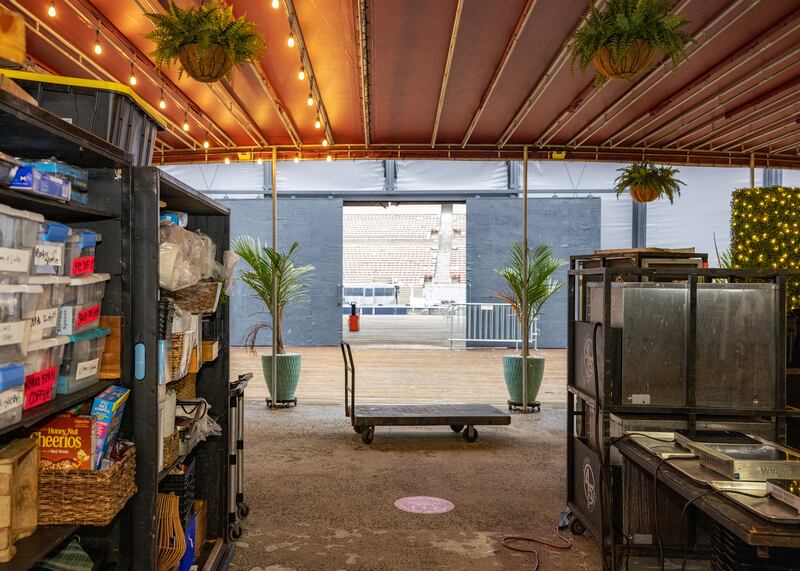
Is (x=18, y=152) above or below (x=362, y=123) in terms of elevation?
below

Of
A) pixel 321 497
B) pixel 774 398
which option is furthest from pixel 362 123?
pixel 774 398

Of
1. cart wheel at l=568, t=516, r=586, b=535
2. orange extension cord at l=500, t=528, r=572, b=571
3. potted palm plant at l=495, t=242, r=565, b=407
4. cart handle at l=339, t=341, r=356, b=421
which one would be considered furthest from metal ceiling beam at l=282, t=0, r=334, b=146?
cart wheel at l=568, t=516, r=586, b=535

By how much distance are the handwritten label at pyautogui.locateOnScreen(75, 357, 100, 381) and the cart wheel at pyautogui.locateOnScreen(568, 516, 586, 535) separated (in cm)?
288

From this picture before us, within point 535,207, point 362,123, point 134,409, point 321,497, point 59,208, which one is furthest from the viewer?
point 535,207

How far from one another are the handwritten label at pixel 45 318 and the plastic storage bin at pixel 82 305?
6 centimetres

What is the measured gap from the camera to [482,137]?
7324 millimetres

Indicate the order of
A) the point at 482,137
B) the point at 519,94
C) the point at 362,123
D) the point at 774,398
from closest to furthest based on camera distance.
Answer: the point at 774,398 → the point at 519,94 → the point at 362,123 → the point at 482,137

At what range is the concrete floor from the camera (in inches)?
133

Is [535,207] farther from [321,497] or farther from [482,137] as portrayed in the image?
[321,497]

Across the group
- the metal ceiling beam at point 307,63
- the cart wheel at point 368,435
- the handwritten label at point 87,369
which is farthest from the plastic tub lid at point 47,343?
the cart wheel at point 368,435

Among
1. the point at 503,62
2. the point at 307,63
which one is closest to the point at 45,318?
the point at 307,63

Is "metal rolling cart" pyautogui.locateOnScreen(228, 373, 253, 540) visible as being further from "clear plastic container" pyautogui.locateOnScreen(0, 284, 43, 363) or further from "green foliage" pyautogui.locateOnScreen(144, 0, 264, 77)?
"green foliage" pyautogui.locateOnScreen(144, 0, 264, 77)

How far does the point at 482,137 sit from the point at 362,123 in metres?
1.48

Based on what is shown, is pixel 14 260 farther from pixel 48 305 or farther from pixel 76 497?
pixel 76 497
